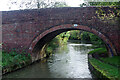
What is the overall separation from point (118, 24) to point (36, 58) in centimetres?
662

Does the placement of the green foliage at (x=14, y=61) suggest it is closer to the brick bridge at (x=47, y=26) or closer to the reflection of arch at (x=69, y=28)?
the brick bridge at (x=47, y=26)

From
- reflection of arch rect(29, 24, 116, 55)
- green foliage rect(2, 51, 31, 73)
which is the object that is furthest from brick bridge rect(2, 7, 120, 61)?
green foliage rect(2, 51, 31, 73)

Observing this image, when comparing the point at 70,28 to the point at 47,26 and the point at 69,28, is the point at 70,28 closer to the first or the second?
the point at 69,28

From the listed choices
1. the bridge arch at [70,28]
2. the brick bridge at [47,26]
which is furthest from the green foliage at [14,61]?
the bridge arch at [70,28]

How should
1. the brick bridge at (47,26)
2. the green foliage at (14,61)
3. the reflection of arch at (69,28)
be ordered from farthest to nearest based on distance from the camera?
the brick bridge at (47,26) → the reflection of arch at (69,28) → the green foliage at (14,61)

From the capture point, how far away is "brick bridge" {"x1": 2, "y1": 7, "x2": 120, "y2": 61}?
8641mm

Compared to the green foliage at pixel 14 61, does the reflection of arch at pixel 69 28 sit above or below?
above

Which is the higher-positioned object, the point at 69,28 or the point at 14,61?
the point at 69,28

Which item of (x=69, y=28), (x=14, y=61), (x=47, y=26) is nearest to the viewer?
(x=14, y=61)

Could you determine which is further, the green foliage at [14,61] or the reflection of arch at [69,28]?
the reflection of arch at [69,28]

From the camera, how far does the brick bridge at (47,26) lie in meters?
8.64

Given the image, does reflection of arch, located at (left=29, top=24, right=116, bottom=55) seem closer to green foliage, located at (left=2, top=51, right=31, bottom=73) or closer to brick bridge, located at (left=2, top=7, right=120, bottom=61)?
brick bridge, located at (left=2, top=7, right=120, bottom=61)

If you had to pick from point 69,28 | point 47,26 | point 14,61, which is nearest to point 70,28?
point 69,28

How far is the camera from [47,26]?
31.8ft
